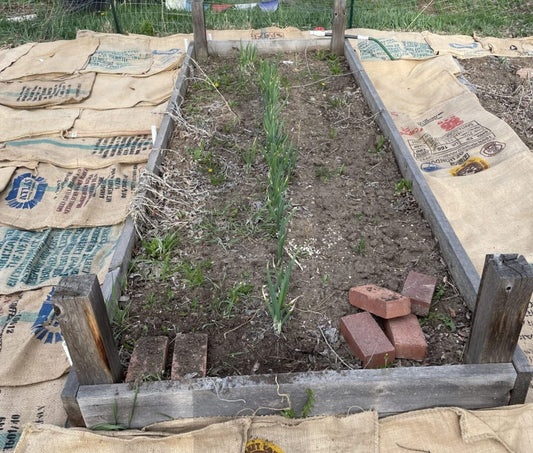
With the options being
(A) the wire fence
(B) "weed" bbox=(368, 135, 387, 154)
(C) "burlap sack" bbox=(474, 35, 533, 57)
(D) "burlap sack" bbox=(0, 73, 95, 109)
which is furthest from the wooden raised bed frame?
(A) the wire fence

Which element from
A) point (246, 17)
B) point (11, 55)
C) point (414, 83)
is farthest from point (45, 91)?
point (414, 83)

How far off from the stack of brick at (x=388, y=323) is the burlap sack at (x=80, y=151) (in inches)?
82.7

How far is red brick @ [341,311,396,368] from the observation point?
2.02 m

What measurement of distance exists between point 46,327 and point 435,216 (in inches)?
76.3

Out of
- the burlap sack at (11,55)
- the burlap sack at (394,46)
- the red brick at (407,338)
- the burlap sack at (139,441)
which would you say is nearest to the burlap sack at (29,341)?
the burlap sack at (139,441)

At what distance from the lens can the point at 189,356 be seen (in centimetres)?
205

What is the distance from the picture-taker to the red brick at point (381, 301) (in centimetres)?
214

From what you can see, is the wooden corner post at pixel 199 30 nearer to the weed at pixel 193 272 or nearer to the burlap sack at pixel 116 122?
the burlap sack at pixel 116 122

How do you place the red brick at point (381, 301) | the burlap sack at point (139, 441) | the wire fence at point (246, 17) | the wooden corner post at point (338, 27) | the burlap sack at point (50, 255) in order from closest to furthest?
the burlap sack at point (139, 441), the red brick at point (381, 301), the burlap sack at point (50, 255), the wooden corner post at point (338, 27), the wire fence at point (246, 17)

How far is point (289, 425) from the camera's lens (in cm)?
188

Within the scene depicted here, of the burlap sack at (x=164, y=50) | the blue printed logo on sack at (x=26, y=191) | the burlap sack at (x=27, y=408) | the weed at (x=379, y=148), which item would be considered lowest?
the burlap sack at (x=164, y=50)

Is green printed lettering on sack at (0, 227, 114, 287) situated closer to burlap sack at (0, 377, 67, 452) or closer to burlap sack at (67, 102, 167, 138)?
burlap sack at (0, 377, 67, 452)

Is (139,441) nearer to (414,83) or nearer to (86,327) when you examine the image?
(86,327)

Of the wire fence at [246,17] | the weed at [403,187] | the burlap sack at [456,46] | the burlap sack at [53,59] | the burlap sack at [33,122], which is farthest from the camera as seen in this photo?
the wire fence at [246,17]
